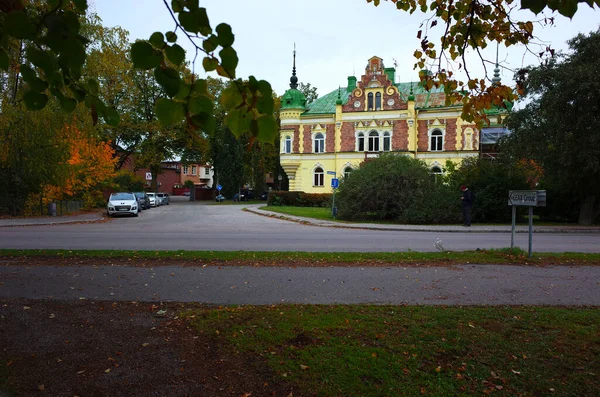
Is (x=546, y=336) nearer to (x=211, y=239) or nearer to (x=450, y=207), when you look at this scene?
(x=211, y=239)

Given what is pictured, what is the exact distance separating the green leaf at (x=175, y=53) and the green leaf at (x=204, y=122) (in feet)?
1.17

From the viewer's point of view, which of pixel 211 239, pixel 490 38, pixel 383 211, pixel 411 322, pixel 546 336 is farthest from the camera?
pixel 383 211

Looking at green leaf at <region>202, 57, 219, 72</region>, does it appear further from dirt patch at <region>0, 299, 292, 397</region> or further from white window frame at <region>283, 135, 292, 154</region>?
white window frame at <region>283, 135, 292, 154</region>

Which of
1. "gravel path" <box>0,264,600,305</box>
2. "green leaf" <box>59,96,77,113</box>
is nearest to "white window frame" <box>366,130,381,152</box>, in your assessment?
"gravel path" <box>0,264,600,305</box>

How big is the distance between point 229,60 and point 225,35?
0.47 feet

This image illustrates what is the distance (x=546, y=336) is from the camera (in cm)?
469

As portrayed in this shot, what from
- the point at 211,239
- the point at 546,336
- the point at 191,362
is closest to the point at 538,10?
the point at 546,336

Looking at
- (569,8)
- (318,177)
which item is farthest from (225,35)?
(318,177)

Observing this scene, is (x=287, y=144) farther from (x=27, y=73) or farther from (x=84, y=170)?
(x=27, y=73)

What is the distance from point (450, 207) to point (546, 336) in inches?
760

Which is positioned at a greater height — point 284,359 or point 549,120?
point 549,120

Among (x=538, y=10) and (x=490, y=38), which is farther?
(x=490, y=38)

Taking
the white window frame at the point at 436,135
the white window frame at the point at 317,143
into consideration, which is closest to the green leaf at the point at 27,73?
the white window frame at the point at 436,135

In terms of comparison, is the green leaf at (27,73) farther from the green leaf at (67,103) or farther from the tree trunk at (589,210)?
the tree trunk at (589,210)
